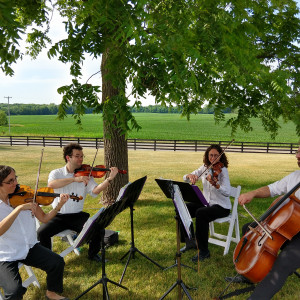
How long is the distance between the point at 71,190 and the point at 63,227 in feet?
1.85

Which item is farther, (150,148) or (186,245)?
(150,148)

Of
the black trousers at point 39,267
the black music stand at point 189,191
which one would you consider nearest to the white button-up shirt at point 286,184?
the black music stand at point 189,191

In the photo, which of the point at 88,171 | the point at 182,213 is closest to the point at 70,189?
the point at 88,171

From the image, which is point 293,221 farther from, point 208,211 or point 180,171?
point 180,171

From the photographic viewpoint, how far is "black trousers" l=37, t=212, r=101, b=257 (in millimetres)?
4672

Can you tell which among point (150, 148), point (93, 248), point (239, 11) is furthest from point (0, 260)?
point (150, 148)

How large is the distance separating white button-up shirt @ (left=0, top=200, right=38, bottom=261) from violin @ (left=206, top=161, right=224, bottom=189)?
2814 millimetres

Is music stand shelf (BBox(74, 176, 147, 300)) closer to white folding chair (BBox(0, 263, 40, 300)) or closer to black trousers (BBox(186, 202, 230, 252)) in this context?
white folding chair (BBox(0, 263, 40, 300))

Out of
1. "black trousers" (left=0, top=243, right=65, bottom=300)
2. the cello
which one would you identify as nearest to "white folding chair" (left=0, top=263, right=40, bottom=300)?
"black trousers" (left=0, top=243, right=65, bottom=300)

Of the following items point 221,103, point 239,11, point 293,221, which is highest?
point 239,11

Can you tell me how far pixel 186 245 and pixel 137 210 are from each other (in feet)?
9.78

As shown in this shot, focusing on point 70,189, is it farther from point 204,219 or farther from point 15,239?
point 204,219

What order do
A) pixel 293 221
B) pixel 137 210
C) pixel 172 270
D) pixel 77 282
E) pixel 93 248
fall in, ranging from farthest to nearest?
pixel 137 210 < pixel 93 248 < pixel 172 270 < pixel 77 282 < pixel 293 221

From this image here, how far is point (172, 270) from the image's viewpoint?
4703 millimetres
